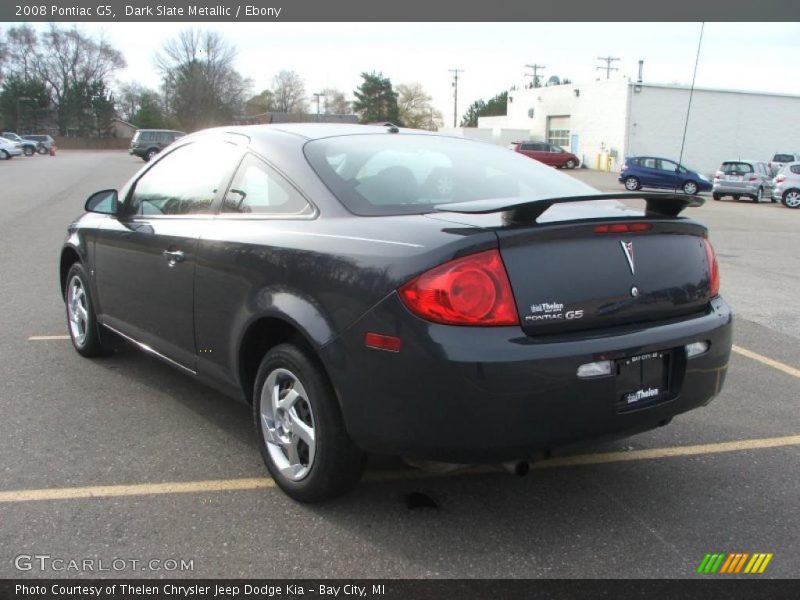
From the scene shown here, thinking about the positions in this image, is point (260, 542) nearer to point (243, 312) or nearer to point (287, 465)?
point (287, 465)

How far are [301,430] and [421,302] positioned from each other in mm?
884

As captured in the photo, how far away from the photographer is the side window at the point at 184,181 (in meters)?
3.82

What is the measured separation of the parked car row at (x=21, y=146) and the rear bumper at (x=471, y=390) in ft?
165

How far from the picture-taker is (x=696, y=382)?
297 cm

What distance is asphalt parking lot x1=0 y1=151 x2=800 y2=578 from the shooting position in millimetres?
2713

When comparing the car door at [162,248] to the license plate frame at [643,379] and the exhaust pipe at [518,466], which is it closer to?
the exhaust pipe at [518,466]

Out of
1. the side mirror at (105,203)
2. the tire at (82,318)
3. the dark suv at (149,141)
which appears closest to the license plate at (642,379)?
the side mirror at (105,203)

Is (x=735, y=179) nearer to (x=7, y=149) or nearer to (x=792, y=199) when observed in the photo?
(x=792, y=199)

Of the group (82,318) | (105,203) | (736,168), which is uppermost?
(105,203)

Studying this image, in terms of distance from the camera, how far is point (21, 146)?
5031 centimetres

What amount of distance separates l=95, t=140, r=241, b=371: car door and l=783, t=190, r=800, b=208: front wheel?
25422 millimetres

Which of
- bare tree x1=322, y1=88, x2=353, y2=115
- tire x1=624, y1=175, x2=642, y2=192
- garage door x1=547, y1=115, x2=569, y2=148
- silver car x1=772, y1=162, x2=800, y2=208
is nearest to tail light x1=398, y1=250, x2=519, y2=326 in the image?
silver car x1=772, y1=162, x2=800, y2=208

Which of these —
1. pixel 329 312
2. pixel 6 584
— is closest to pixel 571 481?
pixel 329 312

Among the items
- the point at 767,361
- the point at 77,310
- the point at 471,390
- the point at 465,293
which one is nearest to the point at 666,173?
the point at 767,361
